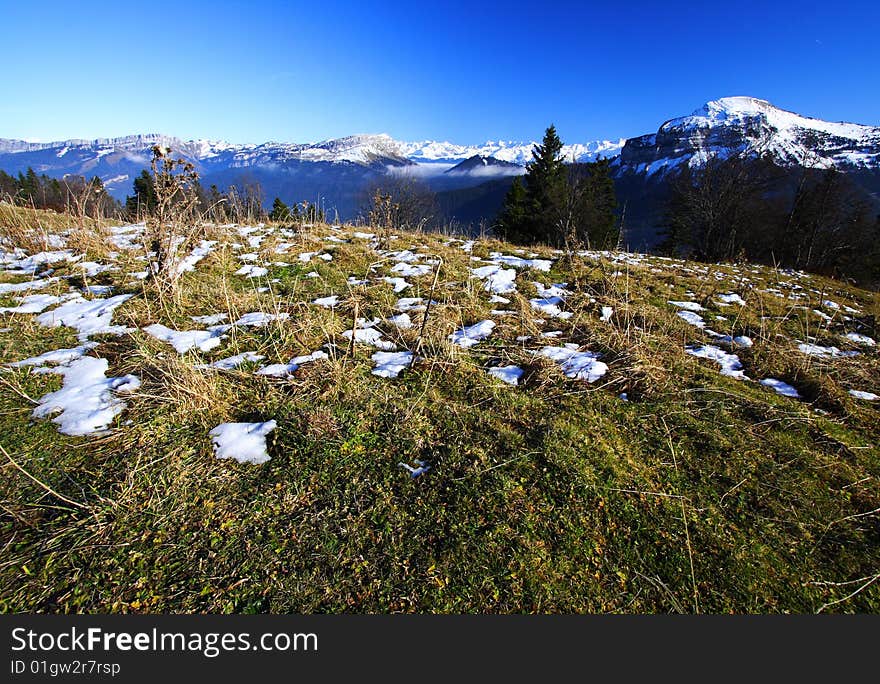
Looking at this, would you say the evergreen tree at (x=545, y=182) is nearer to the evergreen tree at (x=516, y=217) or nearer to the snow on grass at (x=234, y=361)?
the evergreen tree at (x=516, y=217)

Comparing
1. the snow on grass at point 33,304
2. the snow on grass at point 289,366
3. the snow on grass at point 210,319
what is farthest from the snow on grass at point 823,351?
the snow on grass at point 33,304

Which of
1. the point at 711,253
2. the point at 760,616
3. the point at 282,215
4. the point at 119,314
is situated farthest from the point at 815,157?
the point at 119,314

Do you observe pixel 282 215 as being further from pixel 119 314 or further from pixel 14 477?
pixel 14 477

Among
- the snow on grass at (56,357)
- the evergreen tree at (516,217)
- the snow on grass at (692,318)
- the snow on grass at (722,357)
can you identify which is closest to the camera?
the snow on grass at (56,357)

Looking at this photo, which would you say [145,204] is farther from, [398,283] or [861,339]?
[861,339]

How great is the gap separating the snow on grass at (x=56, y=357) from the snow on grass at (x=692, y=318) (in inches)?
259

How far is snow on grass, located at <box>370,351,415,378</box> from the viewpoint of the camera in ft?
10.3

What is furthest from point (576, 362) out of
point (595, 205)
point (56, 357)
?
point (595, 205)

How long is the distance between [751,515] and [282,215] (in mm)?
11340

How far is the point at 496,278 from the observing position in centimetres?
571

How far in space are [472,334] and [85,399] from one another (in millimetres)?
3219

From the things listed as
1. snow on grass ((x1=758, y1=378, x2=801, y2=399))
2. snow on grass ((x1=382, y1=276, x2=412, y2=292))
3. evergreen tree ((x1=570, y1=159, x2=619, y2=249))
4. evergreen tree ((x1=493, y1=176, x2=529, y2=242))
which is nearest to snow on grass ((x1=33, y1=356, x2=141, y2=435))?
snow on grass ((x1=382, y1=276, x2=412, y2=292))

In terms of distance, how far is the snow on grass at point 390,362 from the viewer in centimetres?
314

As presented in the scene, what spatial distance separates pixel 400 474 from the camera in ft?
6.99
